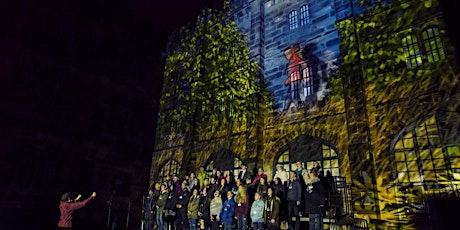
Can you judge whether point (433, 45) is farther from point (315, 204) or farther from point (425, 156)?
point (315, 204)

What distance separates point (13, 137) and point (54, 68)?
10.3 ft

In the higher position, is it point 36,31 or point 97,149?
point 36,31

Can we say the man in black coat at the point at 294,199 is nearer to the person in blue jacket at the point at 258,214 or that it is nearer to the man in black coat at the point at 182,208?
the person in blue jacket at the point at 258,214

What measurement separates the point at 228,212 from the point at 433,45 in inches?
316

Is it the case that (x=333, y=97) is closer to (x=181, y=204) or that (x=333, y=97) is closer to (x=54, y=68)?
(x=181, y=204)

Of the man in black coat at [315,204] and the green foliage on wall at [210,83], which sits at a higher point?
the green foliage on wall at [210,83]

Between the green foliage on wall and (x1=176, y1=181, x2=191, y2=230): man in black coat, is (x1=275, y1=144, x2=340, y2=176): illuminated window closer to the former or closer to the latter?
the green foliage on wall

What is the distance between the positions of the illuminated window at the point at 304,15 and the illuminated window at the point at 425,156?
593 centimetres

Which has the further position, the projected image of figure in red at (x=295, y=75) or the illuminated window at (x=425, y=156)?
the projected image of figure in red at (x=295, y=75)

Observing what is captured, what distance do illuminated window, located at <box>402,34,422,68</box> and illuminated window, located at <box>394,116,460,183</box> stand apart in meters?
1.86

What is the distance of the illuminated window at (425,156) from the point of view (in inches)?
306

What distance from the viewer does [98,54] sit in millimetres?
13023

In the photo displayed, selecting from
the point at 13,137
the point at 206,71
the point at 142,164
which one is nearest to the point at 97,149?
the point at 142,164

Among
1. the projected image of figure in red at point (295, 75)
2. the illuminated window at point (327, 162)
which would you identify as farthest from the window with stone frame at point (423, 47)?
the illuminated window at point (327, 162)
